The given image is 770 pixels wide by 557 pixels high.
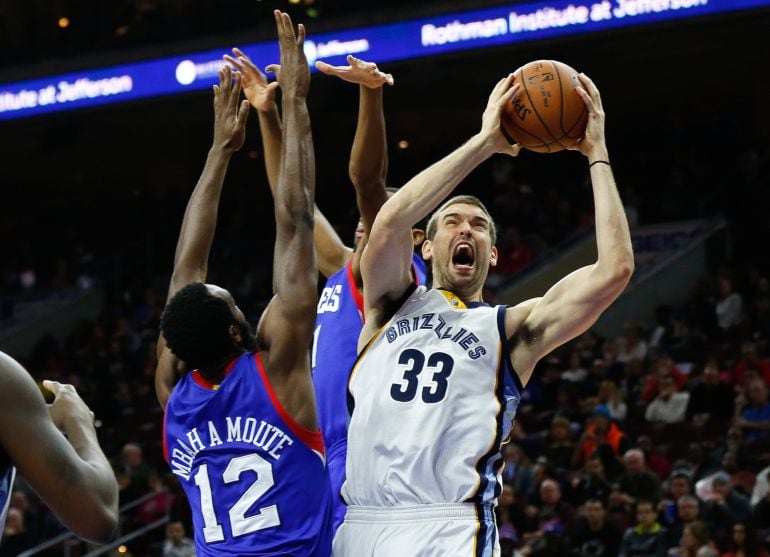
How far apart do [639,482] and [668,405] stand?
5.91ft

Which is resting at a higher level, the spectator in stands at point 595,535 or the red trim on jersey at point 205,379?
the red trim on jersey at point 205,379

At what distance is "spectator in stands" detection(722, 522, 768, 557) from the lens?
28.5 feet

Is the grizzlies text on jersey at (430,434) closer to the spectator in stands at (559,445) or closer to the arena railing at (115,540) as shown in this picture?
the spectator in stands at (559,445)

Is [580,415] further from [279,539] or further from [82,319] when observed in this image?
[82,319]

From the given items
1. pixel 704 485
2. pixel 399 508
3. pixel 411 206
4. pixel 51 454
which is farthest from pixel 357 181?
pixel 704 485

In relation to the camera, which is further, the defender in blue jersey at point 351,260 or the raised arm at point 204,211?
the defender in blue jersey at point 351,260

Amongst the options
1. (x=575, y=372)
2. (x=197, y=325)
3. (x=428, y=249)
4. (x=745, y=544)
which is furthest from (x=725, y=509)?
(x=197, y=325)

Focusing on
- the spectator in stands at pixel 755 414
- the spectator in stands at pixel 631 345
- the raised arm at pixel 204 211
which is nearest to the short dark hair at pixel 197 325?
the raised arm at pixel 204 211

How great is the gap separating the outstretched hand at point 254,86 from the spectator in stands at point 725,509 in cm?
574

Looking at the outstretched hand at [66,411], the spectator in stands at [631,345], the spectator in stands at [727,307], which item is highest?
the outstretched hand at [66,411]

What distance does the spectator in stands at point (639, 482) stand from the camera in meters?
10.0

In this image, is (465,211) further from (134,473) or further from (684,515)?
(134,473)

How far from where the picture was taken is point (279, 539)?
3721 millimetres

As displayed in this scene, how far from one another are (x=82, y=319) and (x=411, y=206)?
1646 centimetres
